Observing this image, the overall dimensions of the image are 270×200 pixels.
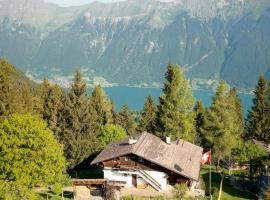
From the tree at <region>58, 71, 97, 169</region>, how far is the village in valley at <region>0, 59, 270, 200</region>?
5.0 inches

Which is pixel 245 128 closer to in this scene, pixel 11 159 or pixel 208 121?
pixel 208 121

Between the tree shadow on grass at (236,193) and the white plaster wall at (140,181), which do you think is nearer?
the tree shadow on grass at (236,193)

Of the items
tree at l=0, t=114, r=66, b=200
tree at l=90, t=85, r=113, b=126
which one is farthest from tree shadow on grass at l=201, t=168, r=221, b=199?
tree at l=90, t=85, r=113, b=126

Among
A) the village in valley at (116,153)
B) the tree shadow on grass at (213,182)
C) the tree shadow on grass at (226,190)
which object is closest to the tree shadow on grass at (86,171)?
the village in valley at (116,153)

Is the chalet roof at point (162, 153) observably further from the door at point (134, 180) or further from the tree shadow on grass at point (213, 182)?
the door at point (134, 180)

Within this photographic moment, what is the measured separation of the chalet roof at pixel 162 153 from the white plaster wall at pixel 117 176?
178 centimetres

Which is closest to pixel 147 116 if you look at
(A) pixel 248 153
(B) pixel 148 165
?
(A) pixel 248 153

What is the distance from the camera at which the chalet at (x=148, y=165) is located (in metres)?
48.7

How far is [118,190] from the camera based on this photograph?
4466 cm

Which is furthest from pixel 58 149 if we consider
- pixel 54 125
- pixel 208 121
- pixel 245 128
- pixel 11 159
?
pixel 245 128

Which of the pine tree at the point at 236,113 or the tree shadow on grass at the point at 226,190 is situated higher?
the pine tree at the point at 236,113

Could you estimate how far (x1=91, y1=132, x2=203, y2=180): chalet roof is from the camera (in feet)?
158

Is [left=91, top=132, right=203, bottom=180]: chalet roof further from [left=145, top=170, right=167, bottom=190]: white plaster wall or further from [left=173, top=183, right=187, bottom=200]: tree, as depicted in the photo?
[left=173, top=183, right=187, bottom=200]: tree

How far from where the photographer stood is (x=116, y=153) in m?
51.0
